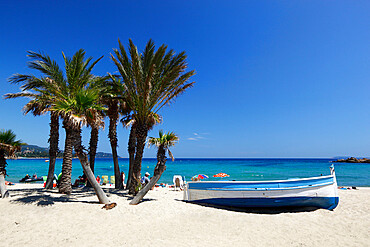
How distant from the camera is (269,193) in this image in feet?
29.6

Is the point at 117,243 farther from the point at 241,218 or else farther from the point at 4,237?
the point at 241,218

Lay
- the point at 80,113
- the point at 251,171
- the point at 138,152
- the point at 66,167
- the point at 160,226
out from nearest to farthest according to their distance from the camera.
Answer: the point at 160,226
the point at 80,113
the point at 66,167
the point at 138,152
the point at 251,171

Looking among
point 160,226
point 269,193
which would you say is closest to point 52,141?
point 160,226

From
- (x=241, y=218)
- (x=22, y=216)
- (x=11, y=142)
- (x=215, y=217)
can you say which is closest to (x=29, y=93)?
(x=11, y=142)

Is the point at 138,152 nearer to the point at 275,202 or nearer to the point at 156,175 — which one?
the point at 156,175

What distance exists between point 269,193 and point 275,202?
58 centimetres

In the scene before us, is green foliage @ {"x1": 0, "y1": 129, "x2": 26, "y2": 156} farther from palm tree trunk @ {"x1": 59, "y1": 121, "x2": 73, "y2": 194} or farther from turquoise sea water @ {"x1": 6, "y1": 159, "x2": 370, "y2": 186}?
turquoise sea water @ {"x1": 6, "y1": 159, "x2": 370, "y2": 186}

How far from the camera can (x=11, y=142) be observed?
9.54 m

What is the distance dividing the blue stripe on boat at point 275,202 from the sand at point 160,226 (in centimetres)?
58

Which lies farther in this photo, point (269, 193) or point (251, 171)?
point (251, 171)

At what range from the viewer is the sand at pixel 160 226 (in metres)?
5.51

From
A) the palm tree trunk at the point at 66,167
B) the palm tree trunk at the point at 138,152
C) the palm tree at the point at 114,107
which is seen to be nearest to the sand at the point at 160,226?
the palm tree trunk at the point at 138,152

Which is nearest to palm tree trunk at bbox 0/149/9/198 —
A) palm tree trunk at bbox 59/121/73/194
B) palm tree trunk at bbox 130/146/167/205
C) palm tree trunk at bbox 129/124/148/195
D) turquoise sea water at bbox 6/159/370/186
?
palm tree trunk at bbox 59/121/73/194

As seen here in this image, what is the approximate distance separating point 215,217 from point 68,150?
7.91 metres
